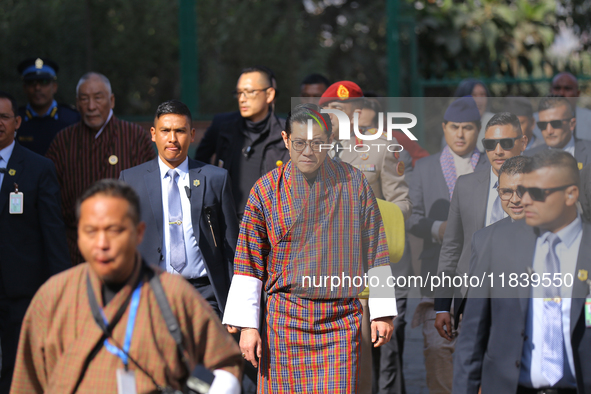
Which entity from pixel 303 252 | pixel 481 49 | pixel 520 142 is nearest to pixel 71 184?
pixel 303 252

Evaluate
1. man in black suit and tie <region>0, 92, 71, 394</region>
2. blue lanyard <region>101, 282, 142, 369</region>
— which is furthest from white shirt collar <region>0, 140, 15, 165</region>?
blue lanyard <region>101, 282, 142, 369</region>

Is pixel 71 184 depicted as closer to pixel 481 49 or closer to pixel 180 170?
pixel 180 170

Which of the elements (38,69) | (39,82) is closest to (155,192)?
(39,82)

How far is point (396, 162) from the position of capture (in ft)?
16.6

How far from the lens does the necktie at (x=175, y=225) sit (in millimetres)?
4441

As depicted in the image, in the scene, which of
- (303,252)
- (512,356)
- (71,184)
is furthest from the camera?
(71,184)

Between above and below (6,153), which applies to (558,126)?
above

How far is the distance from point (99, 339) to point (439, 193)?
299 cm

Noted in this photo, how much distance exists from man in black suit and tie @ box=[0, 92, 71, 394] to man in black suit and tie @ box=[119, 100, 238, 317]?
77 centimetres

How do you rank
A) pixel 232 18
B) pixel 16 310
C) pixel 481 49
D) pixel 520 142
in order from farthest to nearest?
pixel 481 49 → pixel 232 18 → pixel 16 310 → pixel 520 142

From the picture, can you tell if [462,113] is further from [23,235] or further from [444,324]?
[23,235]

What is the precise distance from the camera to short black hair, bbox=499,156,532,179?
3.88m

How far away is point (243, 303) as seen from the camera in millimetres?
3906

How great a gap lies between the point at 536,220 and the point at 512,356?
644 millimetres
